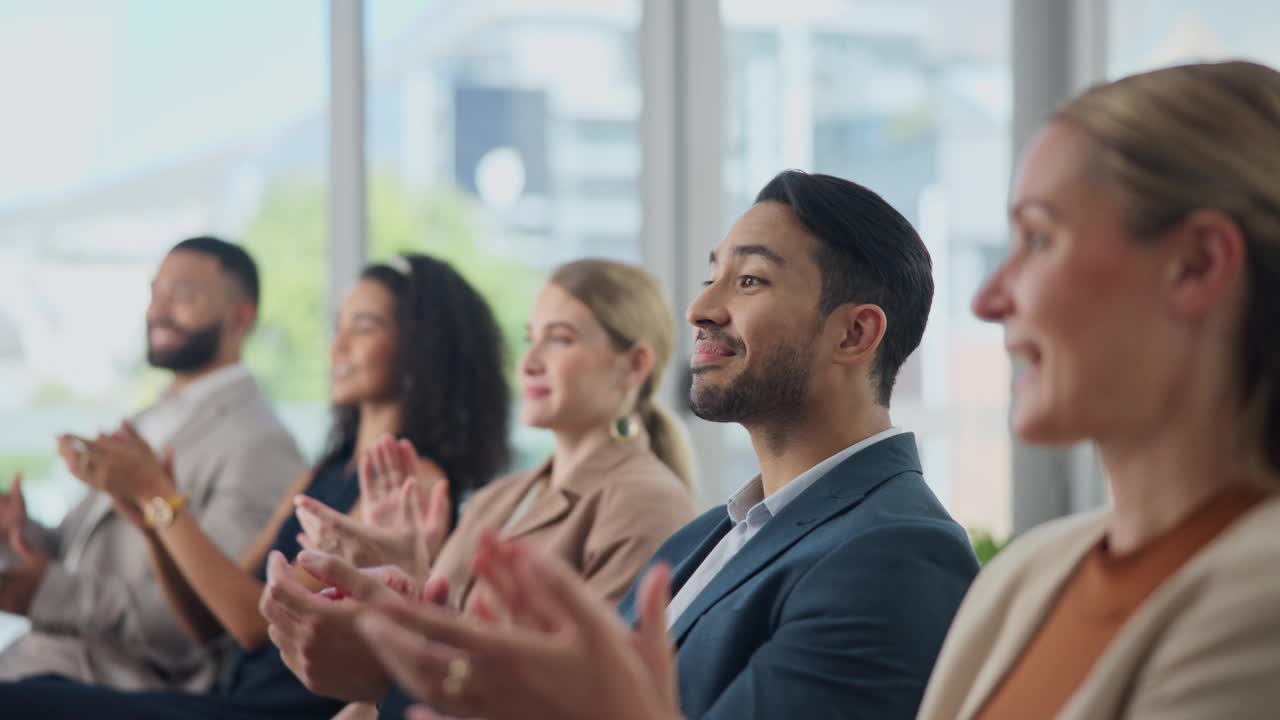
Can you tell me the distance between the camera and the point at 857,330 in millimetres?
1778

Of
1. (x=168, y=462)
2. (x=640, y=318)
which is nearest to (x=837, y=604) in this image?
(x=640, y=318)

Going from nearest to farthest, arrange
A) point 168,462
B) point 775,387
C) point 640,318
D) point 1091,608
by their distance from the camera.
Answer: point 1091,608, point 775,387, point 640,318, point 168,462

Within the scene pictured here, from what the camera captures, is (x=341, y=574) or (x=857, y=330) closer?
(x=341, y=574)

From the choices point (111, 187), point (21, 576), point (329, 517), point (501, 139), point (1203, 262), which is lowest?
point (21, 576)

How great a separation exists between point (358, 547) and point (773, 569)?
33.1 inches

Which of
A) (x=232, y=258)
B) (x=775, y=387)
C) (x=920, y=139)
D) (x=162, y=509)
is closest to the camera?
(x=775, y=387)

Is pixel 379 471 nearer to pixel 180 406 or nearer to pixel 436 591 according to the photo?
pixel 436 591

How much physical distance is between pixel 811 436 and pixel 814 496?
120 millimetres

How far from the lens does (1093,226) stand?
929 mm

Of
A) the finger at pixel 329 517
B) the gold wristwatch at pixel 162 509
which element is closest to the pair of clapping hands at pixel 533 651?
the finger at pixel 329 517

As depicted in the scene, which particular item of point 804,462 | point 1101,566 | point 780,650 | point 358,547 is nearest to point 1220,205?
point 1101,566

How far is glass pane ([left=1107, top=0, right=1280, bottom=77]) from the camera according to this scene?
13.2 ft

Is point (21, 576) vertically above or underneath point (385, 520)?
underneath

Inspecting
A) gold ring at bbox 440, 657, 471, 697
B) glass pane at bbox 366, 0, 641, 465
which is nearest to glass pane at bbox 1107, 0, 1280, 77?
glass pane at bbox 366, 0, 641, 465
